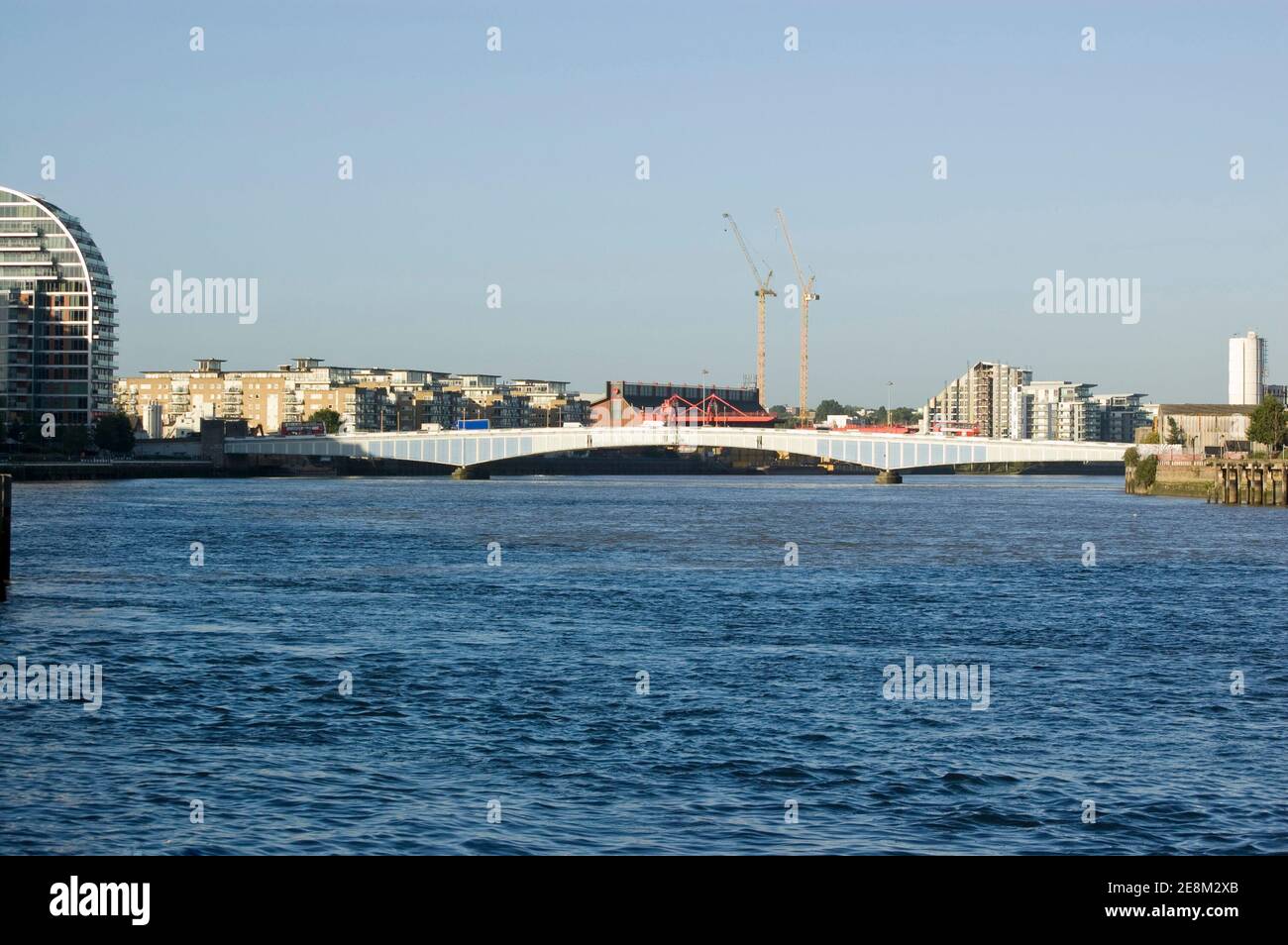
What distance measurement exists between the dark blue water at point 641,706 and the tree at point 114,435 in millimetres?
117447

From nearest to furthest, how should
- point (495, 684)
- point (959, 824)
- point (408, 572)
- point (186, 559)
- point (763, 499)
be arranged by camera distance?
point (959, 824)
point (495, 684)
point (408, 572)
point (186, 559)
point (763, 499)

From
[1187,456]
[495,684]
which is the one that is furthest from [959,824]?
[1187,456]

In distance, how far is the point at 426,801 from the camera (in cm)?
1802

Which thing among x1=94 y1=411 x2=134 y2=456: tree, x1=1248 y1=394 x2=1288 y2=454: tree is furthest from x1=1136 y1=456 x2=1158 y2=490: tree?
x1=94 y1=411 x2=134 y2=456: tree

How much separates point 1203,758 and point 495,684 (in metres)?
11.6

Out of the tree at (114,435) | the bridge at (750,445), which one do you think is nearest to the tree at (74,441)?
the tree at (114,435)

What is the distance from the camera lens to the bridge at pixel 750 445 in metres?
141

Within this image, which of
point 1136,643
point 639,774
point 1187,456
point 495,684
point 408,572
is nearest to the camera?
point 639,774

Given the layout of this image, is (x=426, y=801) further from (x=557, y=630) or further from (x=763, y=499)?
(x=763, y=499)
